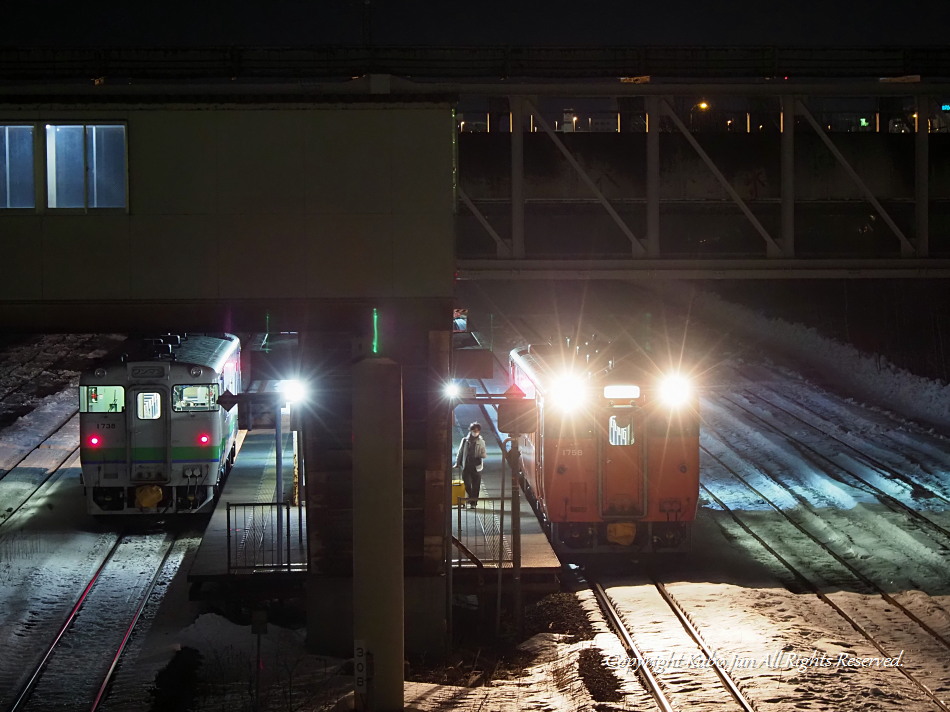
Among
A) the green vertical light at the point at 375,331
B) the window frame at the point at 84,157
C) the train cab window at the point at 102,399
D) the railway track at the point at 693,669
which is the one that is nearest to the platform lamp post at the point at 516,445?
the railway track at the point at 693,669

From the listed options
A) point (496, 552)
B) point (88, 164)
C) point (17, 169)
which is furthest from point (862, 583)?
point (17, 169)

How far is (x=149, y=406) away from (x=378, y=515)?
10.3 metres

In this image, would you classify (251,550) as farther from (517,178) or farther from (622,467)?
(517,178)

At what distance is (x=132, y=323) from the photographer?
12625 mm

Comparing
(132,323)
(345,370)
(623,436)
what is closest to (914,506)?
(623,436)

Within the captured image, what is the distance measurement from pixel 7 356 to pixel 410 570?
32.9m

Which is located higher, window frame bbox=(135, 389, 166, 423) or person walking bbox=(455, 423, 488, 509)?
window frame bbox=(135, 389, 166, 423)

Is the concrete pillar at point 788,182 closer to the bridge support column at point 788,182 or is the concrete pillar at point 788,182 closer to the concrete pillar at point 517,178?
the bridge support column at point 788,182

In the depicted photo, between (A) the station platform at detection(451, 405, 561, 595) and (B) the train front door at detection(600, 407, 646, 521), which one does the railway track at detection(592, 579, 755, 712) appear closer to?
(A) the station platform at detection(451, 405, 561, 595)

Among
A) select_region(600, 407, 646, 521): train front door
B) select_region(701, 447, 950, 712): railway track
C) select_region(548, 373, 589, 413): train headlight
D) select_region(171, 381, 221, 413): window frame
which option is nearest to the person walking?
select_region(548, 373, 589, 413): train headlight

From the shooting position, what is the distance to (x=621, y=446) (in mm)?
17703

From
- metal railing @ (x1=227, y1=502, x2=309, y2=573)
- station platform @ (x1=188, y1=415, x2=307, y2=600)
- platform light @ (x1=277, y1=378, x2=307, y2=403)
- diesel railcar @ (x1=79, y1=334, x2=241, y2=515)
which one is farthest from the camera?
diesel railcar @ (x1=79, y1=334, x2=241, y2=515)

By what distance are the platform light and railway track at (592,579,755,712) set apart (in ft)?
16.4

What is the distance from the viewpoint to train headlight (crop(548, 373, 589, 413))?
1762cm
